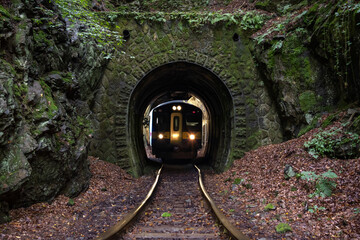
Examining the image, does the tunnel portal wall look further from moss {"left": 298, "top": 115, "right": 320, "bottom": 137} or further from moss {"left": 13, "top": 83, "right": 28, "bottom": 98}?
moss {"left": 13, "top": 83, "right": 28, "bottom": 98}

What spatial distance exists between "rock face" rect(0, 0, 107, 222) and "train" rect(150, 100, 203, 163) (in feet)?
27.7

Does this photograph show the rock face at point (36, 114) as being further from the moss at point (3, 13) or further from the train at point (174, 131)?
the train at point (174, 131)

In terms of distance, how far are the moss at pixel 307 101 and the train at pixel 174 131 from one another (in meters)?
8.29

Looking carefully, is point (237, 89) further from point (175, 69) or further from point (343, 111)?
point (343, 111)

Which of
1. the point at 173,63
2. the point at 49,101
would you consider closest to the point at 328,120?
the point at 173,63

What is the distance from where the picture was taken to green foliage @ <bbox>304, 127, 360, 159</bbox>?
5.47m

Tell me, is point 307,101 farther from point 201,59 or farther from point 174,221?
point 174,221

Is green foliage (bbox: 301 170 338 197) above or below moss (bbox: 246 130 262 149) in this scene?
below

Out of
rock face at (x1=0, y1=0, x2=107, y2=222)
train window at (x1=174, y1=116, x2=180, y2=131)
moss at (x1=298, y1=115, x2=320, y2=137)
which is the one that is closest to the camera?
rock face at (x1=0, y1=0, x2=107, y2=222)

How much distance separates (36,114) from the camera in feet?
16.6

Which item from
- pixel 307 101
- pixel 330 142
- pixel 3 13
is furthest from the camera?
pixel 307 101

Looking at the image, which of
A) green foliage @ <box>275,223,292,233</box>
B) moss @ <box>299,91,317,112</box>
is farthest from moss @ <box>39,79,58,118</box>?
moss @ <box>299,91,317,112</box>

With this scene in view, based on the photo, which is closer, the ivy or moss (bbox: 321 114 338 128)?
moss (bbox: 321 114 338 128)

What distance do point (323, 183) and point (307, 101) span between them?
415cm
